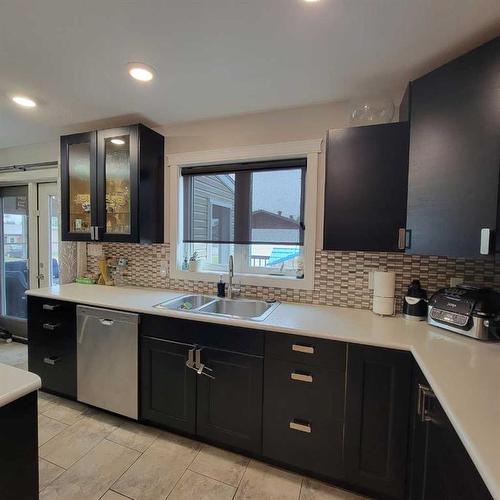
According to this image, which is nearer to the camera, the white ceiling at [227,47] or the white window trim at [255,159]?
the white ceiling at [227,47]

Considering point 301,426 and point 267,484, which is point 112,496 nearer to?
point 267,484

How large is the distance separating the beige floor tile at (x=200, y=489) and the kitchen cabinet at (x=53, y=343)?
1196 mm

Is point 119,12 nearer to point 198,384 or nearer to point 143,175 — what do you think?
point 143,175

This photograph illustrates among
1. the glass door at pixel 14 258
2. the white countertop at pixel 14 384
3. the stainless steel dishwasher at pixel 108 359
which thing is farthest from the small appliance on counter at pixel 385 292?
the glass door at pixel 14 258

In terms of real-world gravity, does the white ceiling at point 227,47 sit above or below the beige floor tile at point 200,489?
above

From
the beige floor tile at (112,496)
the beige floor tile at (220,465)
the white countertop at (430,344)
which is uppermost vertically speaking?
the white countertop at (430,344)

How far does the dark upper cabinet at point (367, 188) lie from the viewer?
1.59 m

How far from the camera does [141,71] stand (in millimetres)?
1652

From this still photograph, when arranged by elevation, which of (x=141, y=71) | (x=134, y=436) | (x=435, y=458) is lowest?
(x=134, y=436)

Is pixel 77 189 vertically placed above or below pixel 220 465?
above

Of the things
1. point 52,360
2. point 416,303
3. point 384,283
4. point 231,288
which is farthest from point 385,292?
point 52,360

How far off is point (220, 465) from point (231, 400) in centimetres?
39

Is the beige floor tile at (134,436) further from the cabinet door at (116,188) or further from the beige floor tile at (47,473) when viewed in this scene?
the cabinet door at (116,188)

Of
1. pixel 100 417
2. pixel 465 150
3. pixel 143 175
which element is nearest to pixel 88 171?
pixel 143 175
